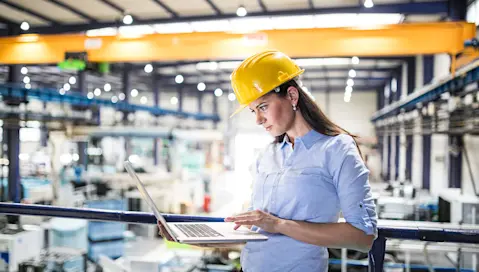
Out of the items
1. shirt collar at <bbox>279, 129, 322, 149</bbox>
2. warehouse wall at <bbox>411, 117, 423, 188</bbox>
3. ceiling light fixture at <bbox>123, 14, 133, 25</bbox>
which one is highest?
ceiling light fixture at <bbox>123, 14, 133, 25</bbox>

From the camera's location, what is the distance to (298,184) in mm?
1303

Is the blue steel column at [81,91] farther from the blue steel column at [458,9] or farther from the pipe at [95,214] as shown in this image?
the pipe at [95,214]

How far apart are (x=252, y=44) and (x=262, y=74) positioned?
227 inches

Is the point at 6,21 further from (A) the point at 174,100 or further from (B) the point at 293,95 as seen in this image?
(A) the point at 174,100

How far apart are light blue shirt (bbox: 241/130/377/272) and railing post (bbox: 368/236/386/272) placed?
287 mm

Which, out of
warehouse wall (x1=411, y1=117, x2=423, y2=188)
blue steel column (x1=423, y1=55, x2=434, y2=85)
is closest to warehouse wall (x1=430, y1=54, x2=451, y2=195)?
blue steel column (x1=423, y1=55, x2=434, y2=85)

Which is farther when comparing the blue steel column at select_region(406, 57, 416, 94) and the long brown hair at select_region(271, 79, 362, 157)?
the blue steel column at select_region(406, 57, 416, 94)

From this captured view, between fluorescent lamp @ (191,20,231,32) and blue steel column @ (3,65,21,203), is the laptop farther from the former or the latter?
blue steel column @ (3,65,21,203)

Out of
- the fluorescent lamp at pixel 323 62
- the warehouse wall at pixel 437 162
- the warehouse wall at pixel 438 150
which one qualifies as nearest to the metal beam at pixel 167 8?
the warehouse wall at pixel 438 150

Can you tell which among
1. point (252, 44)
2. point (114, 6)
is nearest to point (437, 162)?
point (252, 44)

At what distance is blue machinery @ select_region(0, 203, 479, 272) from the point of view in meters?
1.45

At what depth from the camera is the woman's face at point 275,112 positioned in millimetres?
1372

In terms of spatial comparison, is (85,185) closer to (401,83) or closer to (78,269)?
(78,269)

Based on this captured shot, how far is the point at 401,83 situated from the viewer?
54.7 feet
